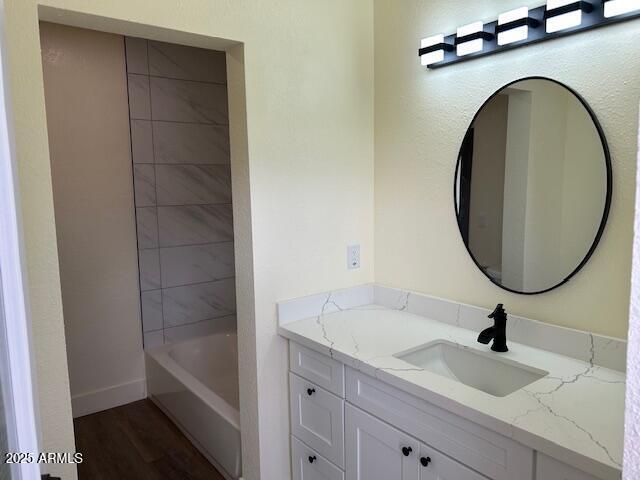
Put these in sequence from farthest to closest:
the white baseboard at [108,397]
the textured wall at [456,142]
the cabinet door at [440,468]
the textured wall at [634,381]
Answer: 1. the white baseboard at [108,397]
2. the textured wall at [456,142]
3. the cabinet door at [440,468]
4. the textured wall at [634,381]

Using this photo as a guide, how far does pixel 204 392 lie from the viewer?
2.63 metres

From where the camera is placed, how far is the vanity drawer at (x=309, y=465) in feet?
6.20

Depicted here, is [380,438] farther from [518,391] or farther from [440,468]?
[518,391]

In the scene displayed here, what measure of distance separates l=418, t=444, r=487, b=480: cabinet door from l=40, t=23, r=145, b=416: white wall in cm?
231

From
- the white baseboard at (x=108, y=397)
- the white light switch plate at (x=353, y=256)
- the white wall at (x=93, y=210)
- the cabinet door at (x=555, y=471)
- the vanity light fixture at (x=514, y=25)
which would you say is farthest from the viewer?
the white baseboard at (x=108, y=397)

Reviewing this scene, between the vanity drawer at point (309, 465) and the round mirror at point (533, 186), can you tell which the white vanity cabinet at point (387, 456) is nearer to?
the vanity drawer at point (309, 465)

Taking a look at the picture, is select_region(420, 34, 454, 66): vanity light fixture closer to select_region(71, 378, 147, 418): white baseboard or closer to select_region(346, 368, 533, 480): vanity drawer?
select_region(346, 368, 533, 480): vanity drawer

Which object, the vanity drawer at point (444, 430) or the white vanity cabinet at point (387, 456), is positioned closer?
the vanity drawer at point (444, 430)

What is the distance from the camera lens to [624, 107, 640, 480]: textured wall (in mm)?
456

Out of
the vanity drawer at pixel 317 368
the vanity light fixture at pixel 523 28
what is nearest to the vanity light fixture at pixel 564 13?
the vanity light fixture at pixel 523 28

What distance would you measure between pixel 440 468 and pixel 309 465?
0.76 m

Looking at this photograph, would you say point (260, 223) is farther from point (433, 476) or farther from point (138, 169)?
point (138, 169)

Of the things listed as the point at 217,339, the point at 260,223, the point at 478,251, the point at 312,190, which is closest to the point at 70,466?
the point at 260,223

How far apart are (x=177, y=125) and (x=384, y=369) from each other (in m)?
2.39
